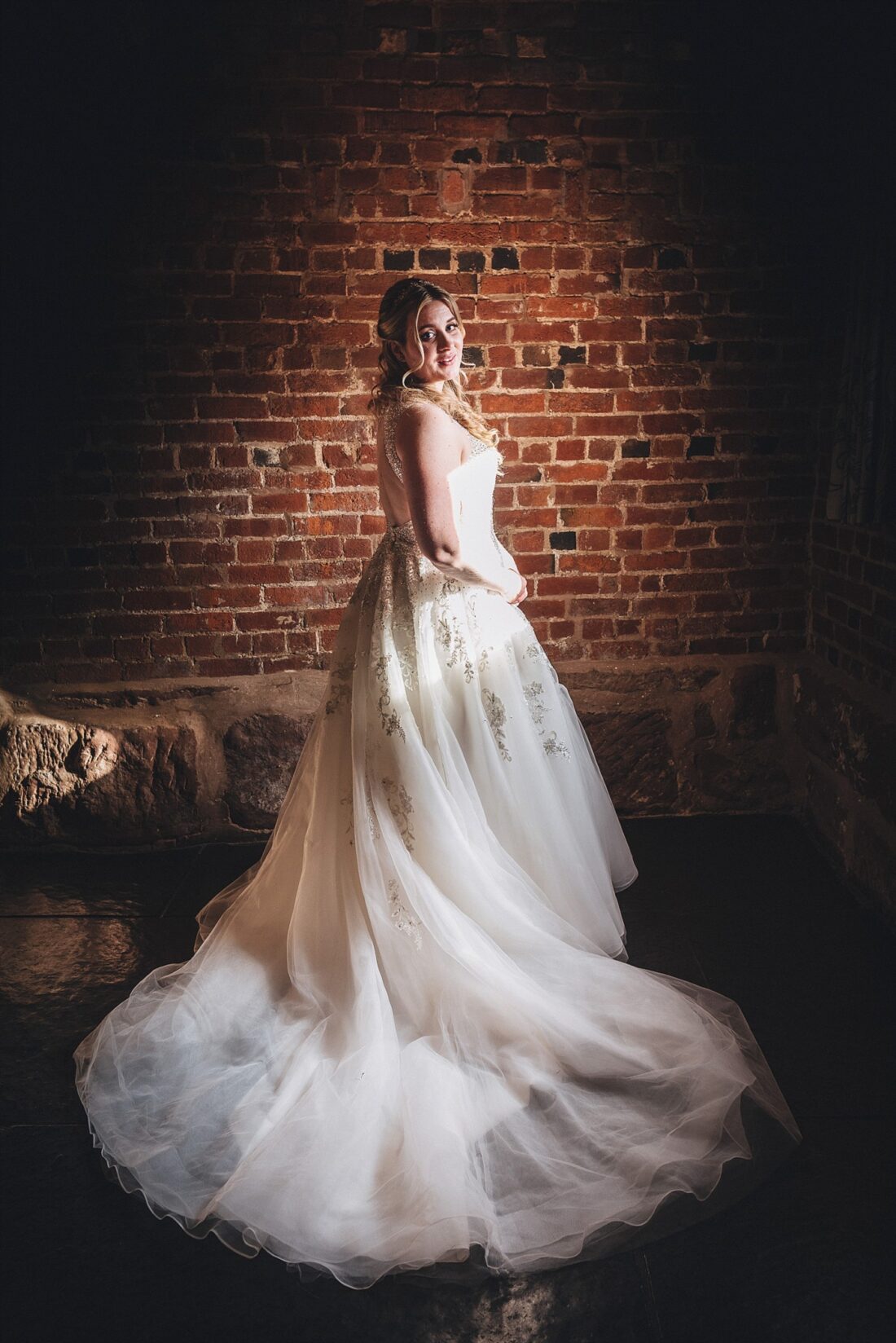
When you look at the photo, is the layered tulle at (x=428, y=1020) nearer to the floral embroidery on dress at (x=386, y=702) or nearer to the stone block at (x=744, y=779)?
the floral embroidery on dress at (x=386, y=702)

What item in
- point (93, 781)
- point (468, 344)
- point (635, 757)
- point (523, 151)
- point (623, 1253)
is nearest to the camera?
point (623, 1253)

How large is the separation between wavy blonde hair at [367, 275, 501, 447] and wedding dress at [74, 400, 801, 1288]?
0.25ft

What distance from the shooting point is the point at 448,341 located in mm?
2445

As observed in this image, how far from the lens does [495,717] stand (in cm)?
248

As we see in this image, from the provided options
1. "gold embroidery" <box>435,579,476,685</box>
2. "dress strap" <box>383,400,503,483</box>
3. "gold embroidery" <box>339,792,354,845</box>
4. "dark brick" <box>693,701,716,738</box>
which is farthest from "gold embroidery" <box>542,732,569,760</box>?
"dark brick" <box>693,701,716,738</box>

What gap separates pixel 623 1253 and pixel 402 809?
1.02 metres

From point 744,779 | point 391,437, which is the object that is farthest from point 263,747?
point 744,779

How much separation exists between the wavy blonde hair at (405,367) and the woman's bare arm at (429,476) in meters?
0.07

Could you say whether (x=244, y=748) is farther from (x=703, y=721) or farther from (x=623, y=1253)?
(x=623, y=1253)

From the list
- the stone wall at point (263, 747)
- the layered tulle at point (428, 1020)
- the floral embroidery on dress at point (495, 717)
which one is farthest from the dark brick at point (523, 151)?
the floral embroidery on dress at point (495, 717)

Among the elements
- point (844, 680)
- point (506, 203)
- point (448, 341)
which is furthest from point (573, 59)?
point (844, 680)

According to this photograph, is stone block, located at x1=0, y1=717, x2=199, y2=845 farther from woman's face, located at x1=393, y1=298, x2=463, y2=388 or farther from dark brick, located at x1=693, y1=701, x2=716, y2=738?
dark brick, located at x1=693, y1=701, x2=716, y2=738

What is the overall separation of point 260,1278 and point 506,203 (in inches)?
116

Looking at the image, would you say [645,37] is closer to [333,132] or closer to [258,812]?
[333,132]
